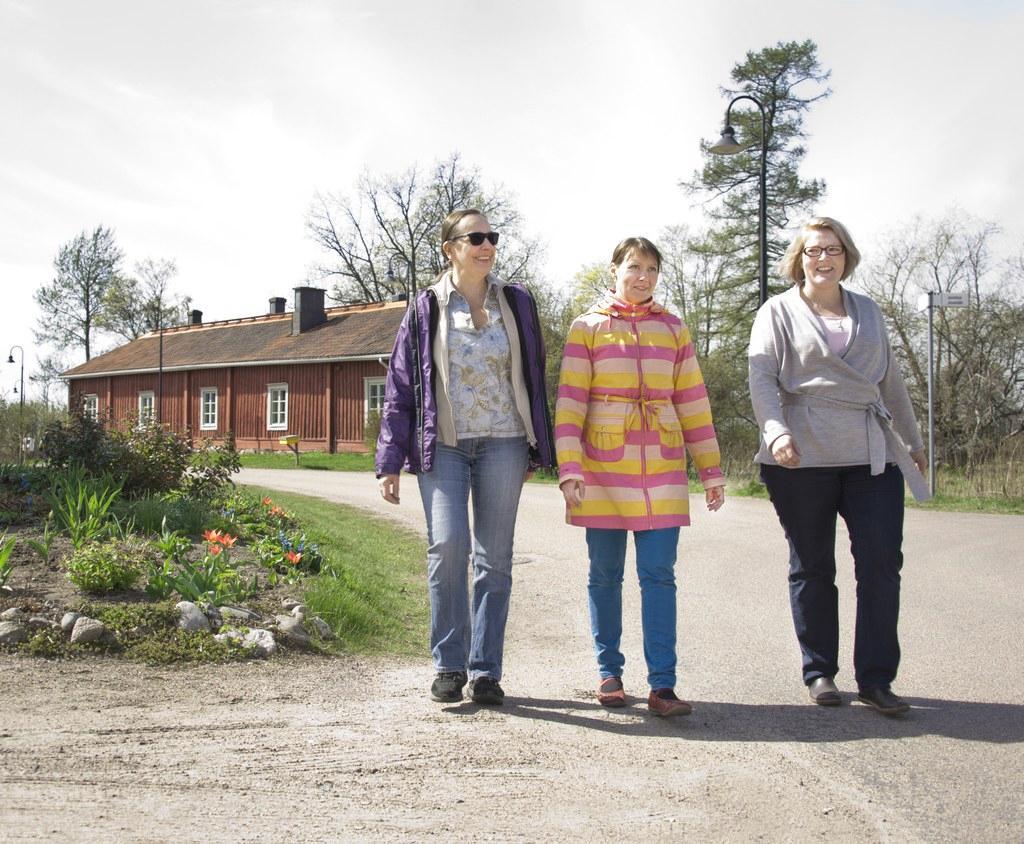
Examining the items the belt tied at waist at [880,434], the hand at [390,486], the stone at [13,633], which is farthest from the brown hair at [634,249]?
the stone at [13,633]

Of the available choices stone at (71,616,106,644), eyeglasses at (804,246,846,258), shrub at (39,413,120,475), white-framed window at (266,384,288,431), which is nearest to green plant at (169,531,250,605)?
stone at (71,616,106,644)

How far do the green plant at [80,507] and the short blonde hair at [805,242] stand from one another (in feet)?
14.6

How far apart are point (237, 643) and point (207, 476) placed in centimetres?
500

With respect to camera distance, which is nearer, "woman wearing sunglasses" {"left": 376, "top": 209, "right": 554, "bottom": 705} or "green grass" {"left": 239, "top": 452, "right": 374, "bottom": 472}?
"woman wearing sunglasses" {"left": 376, "top": 209, "right": 554, "bottom": 705}

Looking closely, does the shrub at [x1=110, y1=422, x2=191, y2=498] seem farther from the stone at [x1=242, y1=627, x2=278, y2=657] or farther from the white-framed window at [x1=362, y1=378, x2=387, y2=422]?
the white-framed window at [x1=362, y1=378, x2=387, y2=422]

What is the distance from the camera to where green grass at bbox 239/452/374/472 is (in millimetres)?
28297

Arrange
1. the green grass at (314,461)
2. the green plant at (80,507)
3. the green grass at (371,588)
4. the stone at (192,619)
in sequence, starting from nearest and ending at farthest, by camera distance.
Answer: the stone at (192,619) < the green grass at (371,588) < the green plant at (80,507) < the green grass at (314,461)

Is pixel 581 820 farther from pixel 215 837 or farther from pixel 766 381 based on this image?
pixel 766 381

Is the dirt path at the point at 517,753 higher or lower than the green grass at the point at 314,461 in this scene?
lower

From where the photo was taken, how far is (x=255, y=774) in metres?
3.29

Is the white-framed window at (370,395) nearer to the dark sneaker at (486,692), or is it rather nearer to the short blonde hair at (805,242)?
the short blonde hair at (805,242)

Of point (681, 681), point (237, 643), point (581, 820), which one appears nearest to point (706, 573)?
point (681, 681)

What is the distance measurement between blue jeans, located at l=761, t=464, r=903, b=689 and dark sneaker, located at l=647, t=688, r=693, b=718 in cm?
72

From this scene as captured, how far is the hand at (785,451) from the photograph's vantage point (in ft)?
14.3
